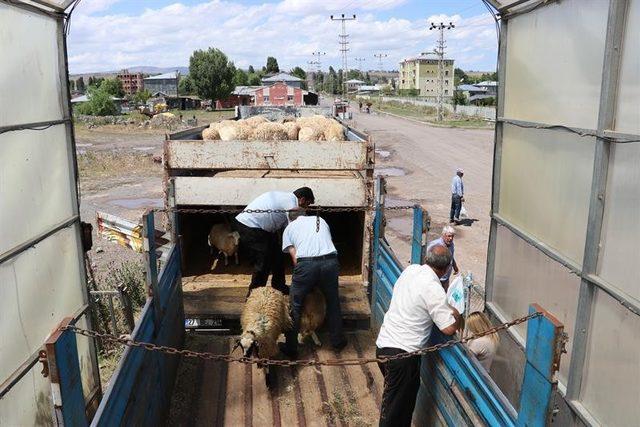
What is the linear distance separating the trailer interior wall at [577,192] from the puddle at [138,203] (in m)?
14.9

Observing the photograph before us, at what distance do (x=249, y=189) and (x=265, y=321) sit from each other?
2236 millimetres

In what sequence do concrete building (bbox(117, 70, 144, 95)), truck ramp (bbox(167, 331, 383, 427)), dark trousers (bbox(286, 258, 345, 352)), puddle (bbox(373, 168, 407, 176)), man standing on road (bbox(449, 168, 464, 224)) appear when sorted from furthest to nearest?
concrete building (bbox(117, 70, 144, 95))
puddle (bbox(373, 168, 407, 176))
man standing on road (bbox(449, 168, 464, 224))
dark trousers (bbox(286, 258, 345, 352))
truck ramp (bbox(167, 331, 383, 427))

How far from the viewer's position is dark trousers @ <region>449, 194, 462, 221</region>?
572 inches

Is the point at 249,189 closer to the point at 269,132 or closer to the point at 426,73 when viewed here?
the point at 269,132

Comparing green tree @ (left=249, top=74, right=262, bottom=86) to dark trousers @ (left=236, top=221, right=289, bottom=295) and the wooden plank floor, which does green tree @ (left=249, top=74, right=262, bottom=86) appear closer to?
the wooden plank floor

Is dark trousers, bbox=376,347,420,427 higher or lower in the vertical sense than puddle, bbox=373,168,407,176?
higher

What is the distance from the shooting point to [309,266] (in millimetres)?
5332

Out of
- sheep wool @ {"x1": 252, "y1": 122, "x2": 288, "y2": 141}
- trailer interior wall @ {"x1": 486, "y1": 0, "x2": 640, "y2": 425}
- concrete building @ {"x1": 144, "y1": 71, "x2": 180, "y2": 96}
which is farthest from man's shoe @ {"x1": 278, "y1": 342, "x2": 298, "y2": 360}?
concrete building @ {"x1": 144, "y1": 71, "x2": 180, "y2": 96}

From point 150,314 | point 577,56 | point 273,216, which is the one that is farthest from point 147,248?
point 577,56

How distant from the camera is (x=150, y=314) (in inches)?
162

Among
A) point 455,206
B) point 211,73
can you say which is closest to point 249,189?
point 455,206

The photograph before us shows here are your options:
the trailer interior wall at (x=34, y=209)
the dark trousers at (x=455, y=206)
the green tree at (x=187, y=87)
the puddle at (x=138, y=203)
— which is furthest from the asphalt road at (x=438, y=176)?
the green tree at (x=187, y=87)

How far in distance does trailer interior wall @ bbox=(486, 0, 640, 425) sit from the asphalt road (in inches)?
213

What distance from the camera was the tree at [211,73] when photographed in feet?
224
